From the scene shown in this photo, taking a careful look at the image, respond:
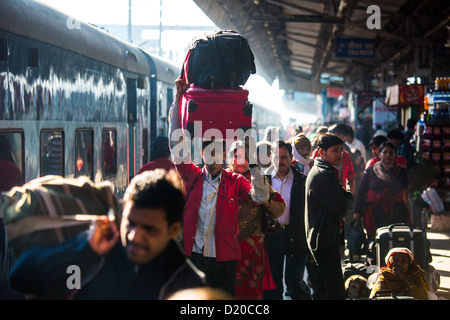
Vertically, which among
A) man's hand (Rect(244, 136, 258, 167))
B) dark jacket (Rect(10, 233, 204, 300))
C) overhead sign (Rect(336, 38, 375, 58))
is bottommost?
dark jacket (Rect(10, 233, 204, 300))

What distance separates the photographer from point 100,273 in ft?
8.11

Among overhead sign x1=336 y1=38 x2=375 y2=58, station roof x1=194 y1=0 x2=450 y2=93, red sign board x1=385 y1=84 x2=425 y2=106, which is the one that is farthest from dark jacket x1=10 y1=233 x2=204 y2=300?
overhead sign x1=336 y1=38 x2=375 y2=58

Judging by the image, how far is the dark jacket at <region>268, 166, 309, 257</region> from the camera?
20.1 feet

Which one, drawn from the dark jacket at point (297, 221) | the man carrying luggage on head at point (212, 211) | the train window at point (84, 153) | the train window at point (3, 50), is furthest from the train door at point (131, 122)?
the man carrying luggage on head at point (212, 211)

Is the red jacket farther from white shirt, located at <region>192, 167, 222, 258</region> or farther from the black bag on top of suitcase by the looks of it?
the black bag on top of suitcase

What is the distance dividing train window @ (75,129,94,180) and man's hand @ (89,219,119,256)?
467 cm

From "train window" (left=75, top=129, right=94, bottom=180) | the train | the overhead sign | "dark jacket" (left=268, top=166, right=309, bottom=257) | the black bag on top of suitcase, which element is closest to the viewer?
the train

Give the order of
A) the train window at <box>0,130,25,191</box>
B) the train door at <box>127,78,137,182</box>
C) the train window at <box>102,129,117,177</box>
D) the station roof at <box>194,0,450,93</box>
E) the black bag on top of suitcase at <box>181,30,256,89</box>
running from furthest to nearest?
the station roof at <box>194,0,450,93</box> < the train door at <box>127,78,137,182</box> < the train window at <box>102,129,117,177</box> < the black bag on top of suitcase at <box>181,30,256,89</box> < the train window at <box>0,130,25,191</box>

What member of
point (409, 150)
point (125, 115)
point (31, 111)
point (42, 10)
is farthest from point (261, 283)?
point (409, 150)

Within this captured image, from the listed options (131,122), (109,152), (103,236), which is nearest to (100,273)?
(103,236)

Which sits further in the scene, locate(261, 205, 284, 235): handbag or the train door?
the train door

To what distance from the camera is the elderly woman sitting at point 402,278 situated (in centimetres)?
561

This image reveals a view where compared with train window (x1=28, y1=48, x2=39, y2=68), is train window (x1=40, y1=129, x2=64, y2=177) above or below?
below

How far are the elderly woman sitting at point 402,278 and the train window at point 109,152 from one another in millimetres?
3871
